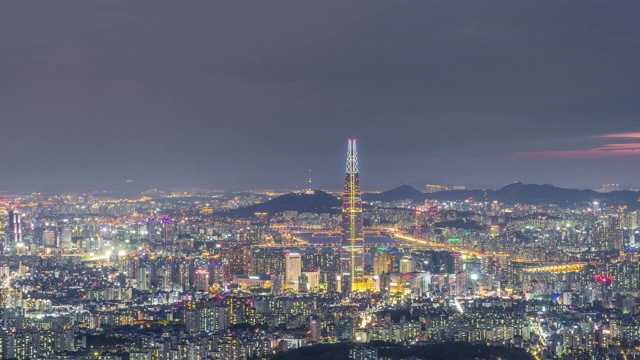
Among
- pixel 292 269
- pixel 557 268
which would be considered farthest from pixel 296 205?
pixel 557 268

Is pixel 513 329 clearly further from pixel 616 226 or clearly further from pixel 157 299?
pixel 616 226

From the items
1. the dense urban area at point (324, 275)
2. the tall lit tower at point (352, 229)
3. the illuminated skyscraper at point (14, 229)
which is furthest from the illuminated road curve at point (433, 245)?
the illuminated skyscraper at point (14, 229)

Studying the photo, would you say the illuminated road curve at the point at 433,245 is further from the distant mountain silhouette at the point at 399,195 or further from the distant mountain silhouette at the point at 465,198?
the distant mountain silhouette at the point at 399,195

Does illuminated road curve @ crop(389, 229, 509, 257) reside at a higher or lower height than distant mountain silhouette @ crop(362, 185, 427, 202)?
lower

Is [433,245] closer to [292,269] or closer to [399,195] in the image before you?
[292,269]

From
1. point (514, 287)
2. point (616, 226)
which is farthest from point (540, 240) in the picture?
point (514, 287)

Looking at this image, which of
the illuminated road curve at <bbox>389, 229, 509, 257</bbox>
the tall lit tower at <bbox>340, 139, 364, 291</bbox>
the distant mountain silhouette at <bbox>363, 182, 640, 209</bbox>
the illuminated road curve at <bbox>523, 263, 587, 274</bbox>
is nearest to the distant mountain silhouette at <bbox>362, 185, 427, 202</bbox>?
the distant mountain silhouette at <bbox>363, 182, 640, 209</bbox>

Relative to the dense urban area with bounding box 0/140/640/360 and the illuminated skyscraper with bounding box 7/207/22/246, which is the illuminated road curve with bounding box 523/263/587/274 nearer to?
the dense urban area with bounding box 0/140/640/360

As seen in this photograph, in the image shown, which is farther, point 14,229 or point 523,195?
point 523,195
